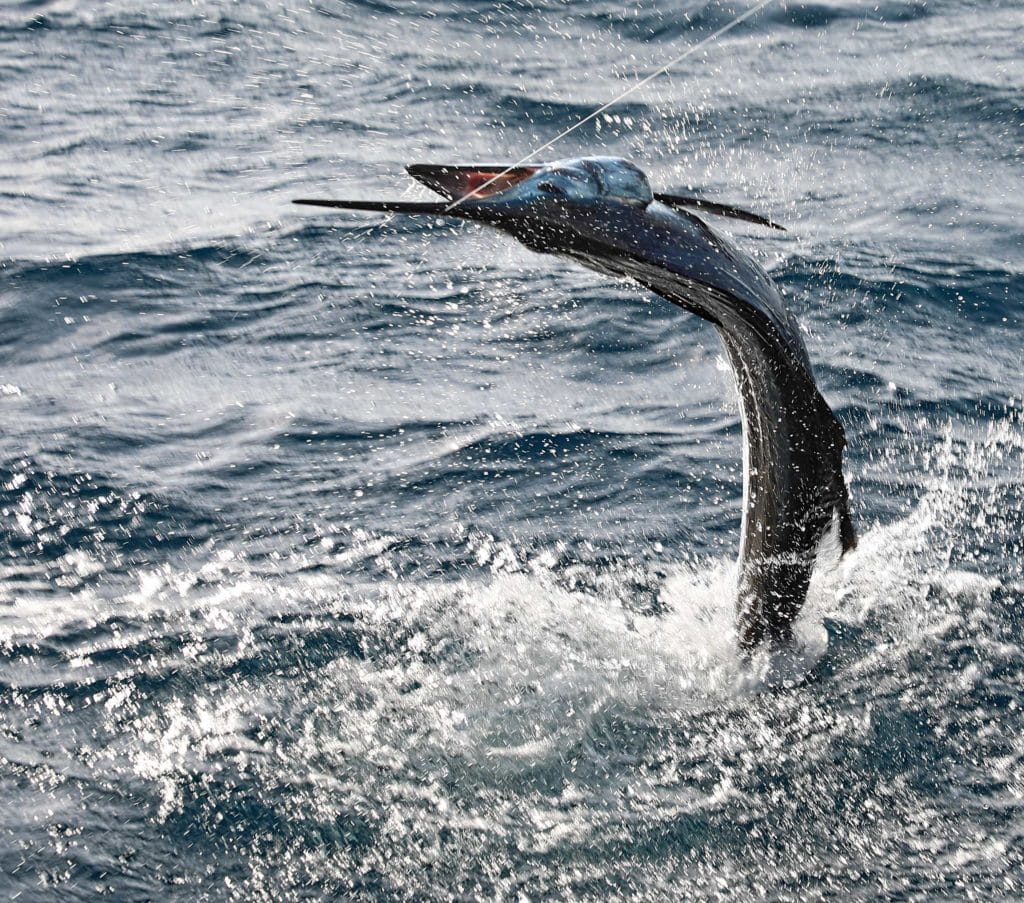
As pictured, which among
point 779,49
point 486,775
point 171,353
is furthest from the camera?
point 779,49

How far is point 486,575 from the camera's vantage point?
6.43 metres

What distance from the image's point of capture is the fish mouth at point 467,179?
357 cm

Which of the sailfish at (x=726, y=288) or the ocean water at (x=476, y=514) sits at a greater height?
the sailfish at (x=726, y=288)

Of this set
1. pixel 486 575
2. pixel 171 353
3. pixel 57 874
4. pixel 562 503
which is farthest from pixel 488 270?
pixel 57 874

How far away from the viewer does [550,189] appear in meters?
3.86

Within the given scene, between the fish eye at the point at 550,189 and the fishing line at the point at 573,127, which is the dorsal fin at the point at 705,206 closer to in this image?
the fish eye at the point at 550,189

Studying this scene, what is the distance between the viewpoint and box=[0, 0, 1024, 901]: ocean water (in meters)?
5.02

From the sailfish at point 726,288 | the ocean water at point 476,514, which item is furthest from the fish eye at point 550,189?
the ocean water at point 476,514

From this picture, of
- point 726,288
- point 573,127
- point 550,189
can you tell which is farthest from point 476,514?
point 573,127

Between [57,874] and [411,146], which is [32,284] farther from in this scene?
[57,874]

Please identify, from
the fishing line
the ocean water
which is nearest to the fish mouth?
the fishing line

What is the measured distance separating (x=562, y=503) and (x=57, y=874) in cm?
307

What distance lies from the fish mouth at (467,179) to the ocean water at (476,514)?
2396 mm

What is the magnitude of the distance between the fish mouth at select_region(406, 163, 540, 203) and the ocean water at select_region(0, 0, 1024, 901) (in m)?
2.40
